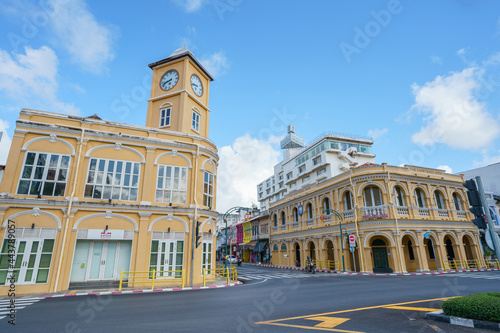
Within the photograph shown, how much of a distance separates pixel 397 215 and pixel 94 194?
23773 millimetres

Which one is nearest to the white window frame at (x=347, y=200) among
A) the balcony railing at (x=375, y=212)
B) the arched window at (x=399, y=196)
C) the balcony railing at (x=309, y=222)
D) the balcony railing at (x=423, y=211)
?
the balcony railing at (x=375, y=212)

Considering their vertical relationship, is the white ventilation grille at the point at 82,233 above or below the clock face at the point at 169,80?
below

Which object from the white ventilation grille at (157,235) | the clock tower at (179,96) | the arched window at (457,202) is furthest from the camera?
the arched window at (457,202)

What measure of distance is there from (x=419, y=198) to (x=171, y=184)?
23.5 meters

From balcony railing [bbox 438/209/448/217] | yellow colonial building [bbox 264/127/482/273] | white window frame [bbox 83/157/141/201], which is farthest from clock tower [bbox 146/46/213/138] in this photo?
balcony railing [bbox 438/209/448/217]

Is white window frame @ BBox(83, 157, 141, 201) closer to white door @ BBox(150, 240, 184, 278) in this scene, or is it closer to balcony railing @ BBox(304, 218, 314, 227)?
white door @ BBox(150, 240, 184, 278)

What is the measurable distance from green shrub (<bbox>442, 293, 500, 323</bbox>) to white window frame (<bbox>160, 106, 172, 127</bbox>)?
64.6 ft

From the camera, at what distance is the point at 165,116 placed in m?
21.6

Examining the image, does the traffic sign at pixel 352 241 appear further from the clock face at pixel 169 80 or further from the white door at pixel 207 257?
the clock face at pixel 169 80

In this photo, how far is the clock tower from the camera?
68.7 ft

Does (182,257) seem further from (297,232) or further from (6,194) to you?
(297,232)

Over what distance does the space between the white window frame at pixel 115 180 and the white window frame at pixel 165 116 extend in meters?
5.13

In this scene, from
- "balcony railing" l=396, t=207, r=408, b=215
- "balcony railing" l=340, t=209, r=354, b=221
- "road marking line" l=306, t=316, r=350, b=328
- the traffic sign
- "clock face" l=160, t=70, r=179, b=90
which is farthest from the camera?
"balcony railing" l=340, t=209, r=354, b=221

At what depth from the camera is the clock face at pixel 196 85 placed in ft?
73.5
